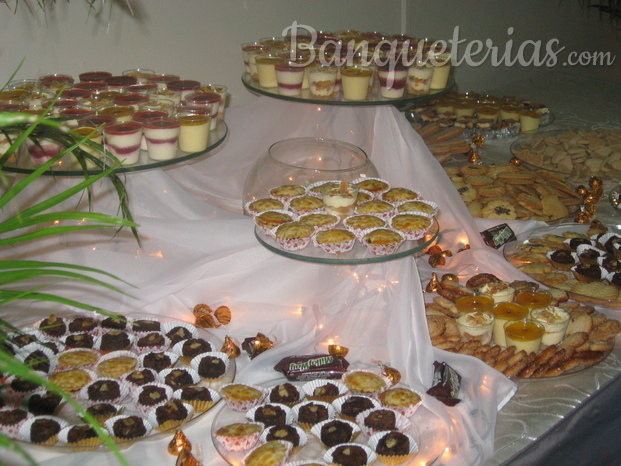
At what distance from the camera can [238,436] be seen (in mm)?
1675

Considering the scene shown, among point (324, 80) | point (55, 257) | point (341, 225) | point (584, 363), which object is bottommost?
point (584, 363)

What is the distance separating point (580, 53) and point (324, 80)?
5577mm

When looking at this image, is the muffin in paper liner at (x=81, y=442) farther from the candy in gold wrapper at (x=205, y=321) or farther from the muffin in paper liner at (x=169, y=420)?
the candy in gold wrapper at (x=205, y=321)

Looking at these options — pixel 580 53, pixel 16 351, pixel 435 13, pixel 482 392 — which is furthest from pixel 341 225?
pixel 580 53

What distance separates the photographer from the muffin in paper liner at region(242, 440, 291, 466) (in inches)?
63.6

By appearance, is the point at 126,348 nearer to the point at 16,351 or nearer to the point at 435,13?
the point at 16,351

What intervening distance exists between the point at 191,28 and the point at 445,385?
8.34 ft

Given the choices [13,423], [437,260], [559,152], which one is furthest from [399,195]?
[559,152]

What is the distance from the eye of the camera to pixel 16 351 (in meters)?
1.94

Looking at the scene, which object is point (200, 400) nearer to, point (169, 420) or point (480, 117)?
point (169, 420)

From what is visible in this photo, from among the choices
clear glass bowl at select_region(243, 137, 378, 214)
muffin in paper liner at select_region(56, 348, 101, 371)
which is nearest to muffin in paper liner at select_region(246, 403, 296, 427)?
muffin in paper liner at select_region(56, 348, 101, 371)

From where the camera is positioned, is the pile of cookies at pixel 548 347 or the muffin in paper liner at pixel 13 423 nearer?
the muffin in paper liner at pixel 13 423

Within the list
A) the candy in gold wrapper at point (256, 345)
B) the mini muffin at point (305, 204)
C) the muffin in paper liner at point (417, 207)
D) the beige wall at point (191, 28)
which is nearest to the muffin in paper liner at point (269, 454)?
the candy in gold wrapper at point (256, 345)

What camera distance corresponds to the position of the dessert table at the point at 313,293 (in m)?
1.83
